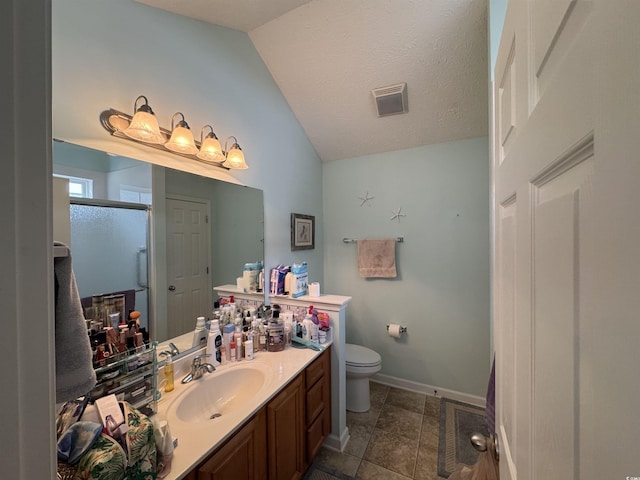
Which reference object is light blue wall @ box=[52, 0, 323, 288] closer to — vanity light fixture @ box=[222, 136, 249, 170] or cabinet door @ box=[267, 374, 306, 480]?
vanity light fixture @ box=[222, 136, 249, 170]

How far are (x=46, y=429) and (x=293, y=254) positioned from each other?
1.89 m

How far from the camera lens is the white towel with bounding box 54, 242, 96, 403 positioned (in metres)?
0.50

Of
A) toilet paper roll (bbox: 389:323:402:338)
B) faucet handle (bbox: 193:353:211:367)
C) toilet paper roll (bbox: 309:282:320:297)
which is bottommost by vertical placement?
toilet paper roll (bbox: 389:323:402:338)

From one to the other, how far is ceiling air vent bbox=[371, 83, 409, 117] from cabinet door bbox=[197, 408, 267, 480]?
221 centimetres

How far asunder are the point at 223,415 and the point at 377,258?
1847 mm

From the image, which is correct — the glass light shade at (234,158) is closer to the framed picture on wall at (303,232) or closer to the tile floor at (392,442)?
the framed picture on wall at (303,232)

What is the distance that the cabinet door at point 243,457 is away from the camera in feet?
2.74

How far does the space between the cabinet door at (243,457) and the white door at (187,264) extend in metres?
0.63

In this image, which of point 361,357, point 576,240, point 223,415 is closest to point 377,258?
point 361,357

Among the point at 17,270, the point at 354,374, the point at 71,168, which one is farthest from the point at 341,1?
the point at 354,374

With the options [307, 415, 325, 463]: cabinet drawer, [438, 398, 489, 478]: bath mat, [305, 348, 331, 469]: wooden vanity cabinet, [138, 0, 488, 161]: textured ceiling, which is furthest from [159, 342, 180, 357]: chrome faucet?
[438, 398, 489, 478]: bath mat

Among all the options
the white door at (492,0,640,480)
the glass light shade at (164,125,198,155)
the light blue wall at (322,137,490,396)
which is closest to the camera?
the white door at (492,0,640,480)

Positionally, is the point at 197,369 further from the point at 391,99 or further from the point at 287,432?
the point at 391,99

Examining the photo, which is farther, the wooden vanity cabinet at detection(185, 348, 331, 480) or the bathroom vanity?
the bathroom vanity
